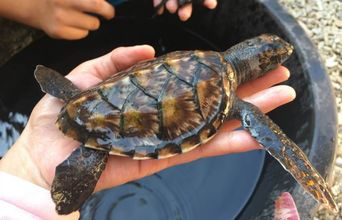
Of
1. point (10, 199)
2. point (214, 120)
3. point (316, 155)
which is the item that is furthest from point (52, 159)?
point (316, 155)

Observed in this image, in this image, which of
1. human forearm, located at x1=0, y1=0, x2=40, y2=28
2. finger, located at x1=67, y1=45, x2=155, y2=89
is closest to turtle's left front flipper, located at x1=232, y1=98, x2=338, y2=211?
finger, located at x1=67, y1=45, x2=155, y2=89

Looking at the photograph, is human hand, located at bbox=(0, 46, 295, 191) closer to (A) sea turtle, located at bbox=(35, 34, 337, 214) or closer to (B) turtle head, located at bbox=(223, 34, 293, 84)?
(A) sea turtle, located at bbox=(35, 34, 337, 214)

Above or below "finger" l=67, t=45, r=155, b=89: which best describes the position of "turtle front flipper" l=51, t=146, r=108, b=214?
below

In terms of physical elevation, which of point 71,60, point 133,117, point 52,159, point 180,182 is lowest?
point 180,182

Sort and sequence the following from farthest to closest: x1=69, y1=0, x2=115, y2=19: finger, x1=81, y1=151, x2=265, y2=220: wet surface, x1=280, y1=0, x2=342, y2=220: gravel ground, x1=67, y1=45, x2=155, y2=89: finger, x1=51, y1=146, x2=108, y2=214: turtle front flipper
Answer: x1=280, y1=0, x2=342, y2=220: gravel ground, x1=69, y1=0, x2=115, y2=19: finger, x1=81, y1=151, x2=265, y2=220: wet surface, x1=67, y1=45, x2=155, y2=89: finger, x1=51, y1=146, x2=108, y2=214: turtle front flipper

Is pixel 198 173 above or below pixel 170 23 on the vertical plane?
below

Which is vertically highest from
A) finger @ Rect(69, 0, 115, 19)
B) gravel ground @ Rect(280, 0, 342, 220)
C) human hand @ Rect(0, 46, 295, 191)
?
finger @ Rect(69, 0, 115, 19)

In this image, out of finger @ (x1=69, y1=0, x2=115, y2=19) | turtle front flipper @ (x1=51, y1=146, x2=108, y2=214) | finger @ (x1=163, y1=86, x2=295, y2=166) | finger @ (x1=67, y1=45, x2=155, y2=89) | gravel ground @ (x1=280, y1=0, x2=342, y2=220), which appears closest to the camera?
turtle front flipper @ (x1=51, y1=146, x2=108, y2=214)

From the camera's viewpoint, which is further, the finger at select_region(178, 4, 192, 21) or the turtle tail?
the finger at select_region(178, 4, 192, 21)

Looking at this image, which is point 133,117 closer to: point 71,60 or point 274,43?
point 274,43

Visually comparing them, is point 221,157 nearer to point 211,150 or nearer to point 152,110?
point 211,150
